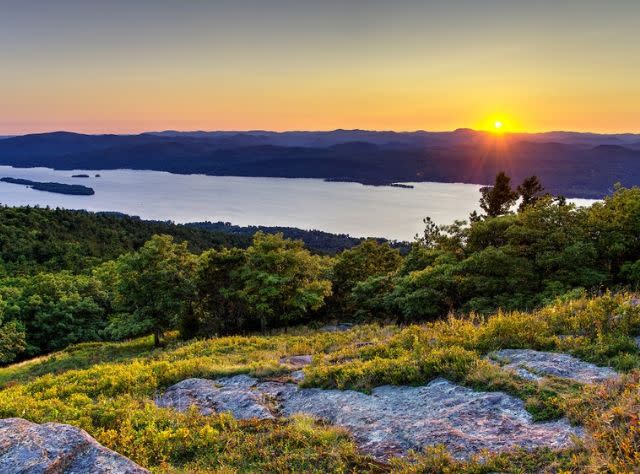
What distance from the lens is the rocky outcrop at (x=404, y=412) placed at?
20.3 feet

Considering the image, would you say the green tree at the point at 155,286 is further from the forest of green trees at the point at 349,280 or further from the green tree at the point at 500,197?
the green tree at the point at 500,197

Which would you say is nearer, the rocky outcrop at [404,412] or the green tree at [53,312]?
the rocky outcrop at [404,412]

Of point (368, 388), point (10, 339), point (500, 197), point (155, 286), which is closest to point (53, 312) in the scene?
point (10, 339)

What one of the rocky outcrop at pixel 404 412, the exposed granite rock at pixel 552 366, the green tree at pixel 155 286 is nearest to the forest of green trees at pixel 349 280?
the green tree at pixel 155 286

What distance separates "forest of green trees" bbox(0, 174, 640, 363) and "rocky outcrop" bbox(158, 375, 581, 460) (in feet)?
37.3

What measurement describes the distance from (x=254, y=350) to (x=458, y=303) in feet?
45.8

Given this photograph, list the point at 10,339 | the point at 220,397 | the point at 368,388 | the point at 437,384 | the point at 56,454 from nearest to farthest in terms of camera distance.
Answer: the point at 56,454 < the point at 437,384 < the point at 368,388 < the point at 220,397 < the point at 10,339

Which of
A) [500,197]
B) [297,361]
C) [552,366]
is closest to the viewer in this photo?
[552,366]

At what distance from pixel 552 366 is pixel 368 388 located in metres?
3.69

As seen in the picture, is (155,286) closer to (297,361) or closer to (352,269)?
(352,269)

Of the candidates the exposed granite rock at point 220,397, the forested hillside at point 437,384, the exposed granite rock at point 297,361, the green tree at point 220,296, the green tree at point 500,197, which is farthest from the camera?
the green tree at point 500,197

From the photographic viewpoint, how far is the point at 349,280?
3544 centimetres

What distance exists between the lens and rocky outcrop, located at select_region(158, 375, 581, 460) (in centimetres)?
619

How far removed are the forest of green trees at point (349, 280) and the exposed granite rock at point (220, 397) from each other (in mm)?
13021
